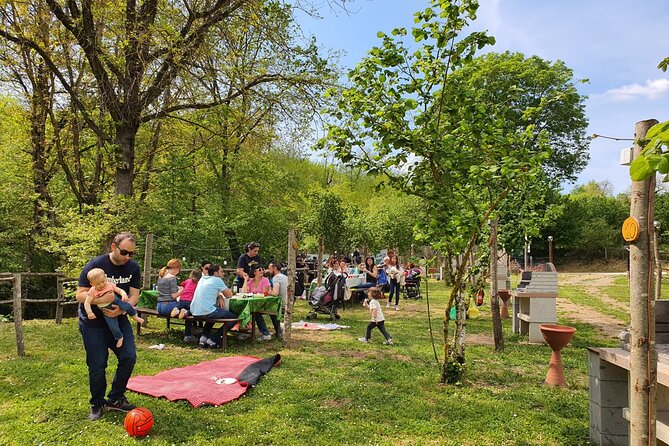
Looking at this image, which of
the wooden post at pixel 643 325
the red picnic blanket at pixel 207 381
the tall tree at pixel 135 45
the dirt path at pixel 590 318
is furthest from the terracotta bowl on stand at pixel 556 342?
the tall tree at pixel 135 45

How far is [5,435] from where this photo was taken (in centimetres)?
419

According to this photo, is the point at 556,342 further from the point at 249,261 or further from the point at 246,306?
the point at 249,261

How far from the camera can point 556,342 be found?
5.62 metres

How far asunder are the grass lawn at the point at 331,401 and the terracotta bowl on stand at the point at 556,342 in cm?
20

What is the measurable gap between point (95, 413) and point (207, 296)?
131 inches

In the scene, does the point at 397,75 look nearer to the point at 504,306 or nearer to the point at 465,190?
the point at 465,190

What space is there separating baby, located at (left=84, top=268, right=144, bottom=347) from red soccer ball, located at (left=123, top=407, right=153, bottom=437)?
69cm

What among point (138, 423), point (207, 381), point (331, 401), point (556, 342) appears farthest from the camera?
point (207, 381)

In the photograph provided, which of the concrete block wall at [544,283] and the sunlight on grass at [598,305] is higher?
the concrete block wall at [544,283]

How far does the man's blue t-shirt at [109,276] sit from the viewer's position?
176 inches

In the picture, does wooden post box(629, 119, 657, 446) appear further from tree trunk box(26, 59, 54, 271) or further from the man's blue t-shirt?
tree trunk box(26, 59, 54, 271)

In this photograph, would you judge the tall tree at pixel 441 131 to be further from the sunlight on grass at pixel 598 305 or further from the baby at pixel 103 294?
the sunlight on grass at pixel 598 305

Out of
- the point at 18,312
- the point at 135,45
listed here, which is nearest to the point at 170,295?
the point at 18,312

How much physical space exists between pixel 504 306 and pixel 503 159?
8305 mm
